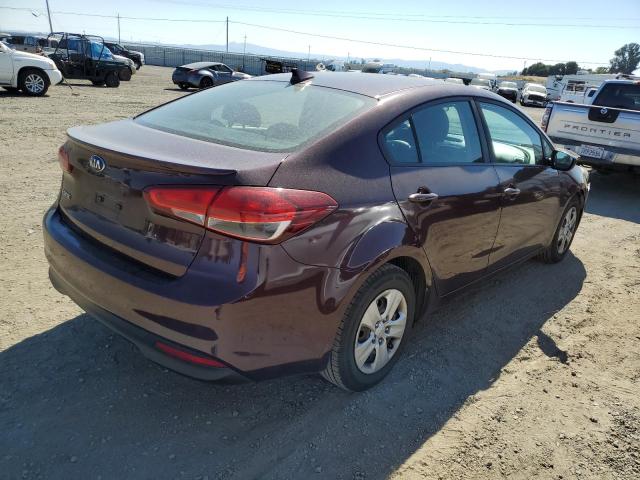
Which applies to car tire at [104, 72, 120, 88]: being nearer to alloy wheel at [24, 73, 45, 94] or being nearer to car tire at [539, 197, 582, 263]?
alloy wheel at [24, 73, 45, 94]

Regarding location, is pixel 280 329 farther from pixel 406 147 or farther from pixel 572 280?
pixel 572 280

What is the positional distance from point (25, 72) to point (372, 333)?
612 inches

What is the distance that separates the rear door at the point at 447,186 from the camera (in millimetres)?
2744

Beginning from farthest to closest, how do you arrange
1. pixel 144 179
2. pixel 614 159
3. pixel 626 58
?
pixel 626 58
pixel 614 159
pixel 144 179

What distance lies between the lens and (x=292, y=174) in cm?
221

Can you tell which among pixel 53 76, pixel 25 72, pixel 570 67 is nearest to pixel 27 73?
pixel 25 72

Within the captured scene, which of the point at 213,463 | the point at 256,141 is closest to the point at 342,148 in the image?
the point at 256,141

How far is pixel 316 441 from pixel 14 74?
15606 mm


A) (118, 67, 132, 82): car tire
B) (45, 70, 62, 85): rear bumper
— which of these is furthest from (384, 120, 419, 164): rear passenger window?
(118, 67, 132, 82): car tire

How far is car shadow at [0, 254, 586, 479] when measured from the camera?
2.27m

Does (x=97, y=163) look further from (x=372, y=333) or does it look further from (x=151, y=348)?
(x=372, y=333)

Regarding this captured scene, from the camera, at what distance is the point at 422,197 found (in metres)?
Result: 2.77

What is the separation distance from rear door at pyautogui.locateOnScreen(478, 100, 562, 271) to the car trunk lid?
6.50 ft

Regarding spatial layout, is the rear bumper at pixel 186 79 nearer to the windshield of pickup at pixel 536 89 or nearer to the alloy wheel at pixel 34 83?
the alloy wheel at pixel 34 83
